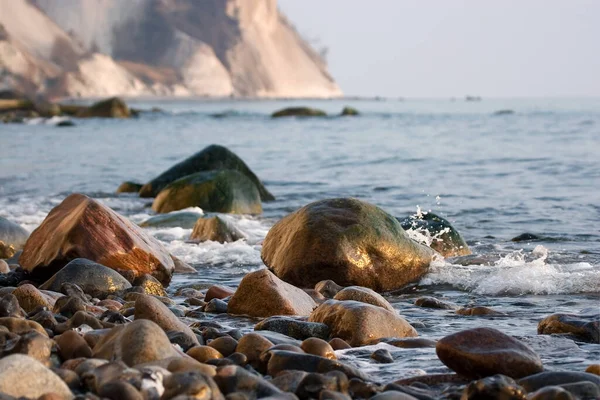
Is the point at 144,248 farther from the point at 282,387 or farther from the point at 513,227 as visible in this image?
the point at 513,227

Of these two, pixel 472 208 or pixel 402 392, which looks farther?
pixel 472 208

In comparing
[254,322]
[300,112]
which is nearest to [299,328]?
[254,322]

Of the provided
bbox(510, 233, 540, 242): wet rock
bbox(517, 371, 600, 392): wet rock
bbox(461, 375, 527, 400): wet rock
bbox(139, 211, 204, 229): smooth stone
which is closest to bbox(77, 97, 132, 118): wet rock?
bbox(139, 211, 204, 229): smooth stone

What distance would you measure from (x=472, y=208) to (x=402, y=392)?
8628 millimetres

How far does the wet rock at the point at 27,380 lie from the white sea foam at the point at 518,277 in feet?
14.0

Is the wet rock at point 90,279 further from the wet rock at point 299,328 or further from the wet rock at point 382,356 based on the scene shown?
the wet rock at point 382,356

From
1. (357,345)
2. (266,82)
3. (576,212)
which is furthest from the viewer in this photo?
(266,82)

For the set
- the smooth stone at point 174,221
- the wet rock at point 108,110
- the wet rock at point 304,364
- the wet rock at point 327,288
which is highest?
the wet rock at point 304,364

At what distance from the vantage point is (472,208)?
481 inches

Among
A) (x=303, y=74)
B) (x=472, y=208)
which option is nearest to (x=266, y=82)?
(x=303, y=74)

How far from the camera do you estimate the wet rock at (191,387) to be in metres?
3.35

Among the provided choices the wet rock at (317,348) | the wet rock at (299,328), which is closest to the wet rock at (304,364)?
the wet rock at (317,348)

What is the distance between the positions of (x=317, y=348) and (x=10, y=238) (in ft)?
17.8

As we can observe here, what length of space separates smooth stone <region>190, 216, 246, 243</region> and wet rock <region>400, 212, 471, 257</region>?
1898 mm
